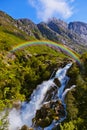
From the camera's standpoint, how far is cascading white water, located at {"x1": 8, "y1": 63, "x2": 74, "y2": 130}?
244 ft

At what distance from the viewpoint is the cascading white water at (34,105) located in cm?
7440

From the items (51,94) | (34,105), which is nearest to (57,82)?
(51,94)

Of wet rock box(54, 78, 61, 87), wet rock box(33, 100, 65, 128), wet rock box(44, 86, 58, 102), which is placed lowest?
wet rock box(33, 100, 65, 128)

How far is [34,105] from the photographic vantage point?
8425 cm

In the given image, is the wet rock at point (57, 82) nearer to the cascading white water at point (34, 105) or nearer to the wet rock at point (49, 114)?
the cascading white water at point (34, 105)

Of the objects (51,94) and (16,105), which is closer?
(51,94)

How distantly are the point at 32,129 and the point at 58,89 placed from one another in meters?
21.1

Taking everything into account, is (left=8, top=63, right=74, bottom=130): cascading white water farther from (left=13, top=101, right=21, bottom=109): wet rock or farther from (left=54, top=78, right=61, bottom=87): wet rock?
(left=13, top=101, right=21, bottom=109): wet rock

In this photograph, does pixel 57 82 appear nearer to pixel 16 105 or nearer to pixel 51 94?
pixel 51 94

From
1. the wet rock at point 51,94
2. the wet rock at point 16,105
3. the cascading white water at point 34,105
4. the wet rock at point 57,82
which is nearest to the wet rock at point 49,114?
the cascading white water at point 34,105

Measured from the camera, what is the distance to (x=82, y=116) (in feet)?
204

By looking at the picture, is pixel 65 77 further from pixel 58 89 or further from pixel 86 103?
pixel 86 103

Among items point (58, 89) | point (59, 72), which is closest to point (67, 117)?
point (58, 89)

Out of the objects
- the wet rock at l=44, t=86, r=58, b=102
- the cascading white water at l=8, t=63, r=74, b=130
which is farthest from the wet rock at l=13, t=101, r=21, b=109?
the wet rock at l=44, t=86, r=58, b=102
